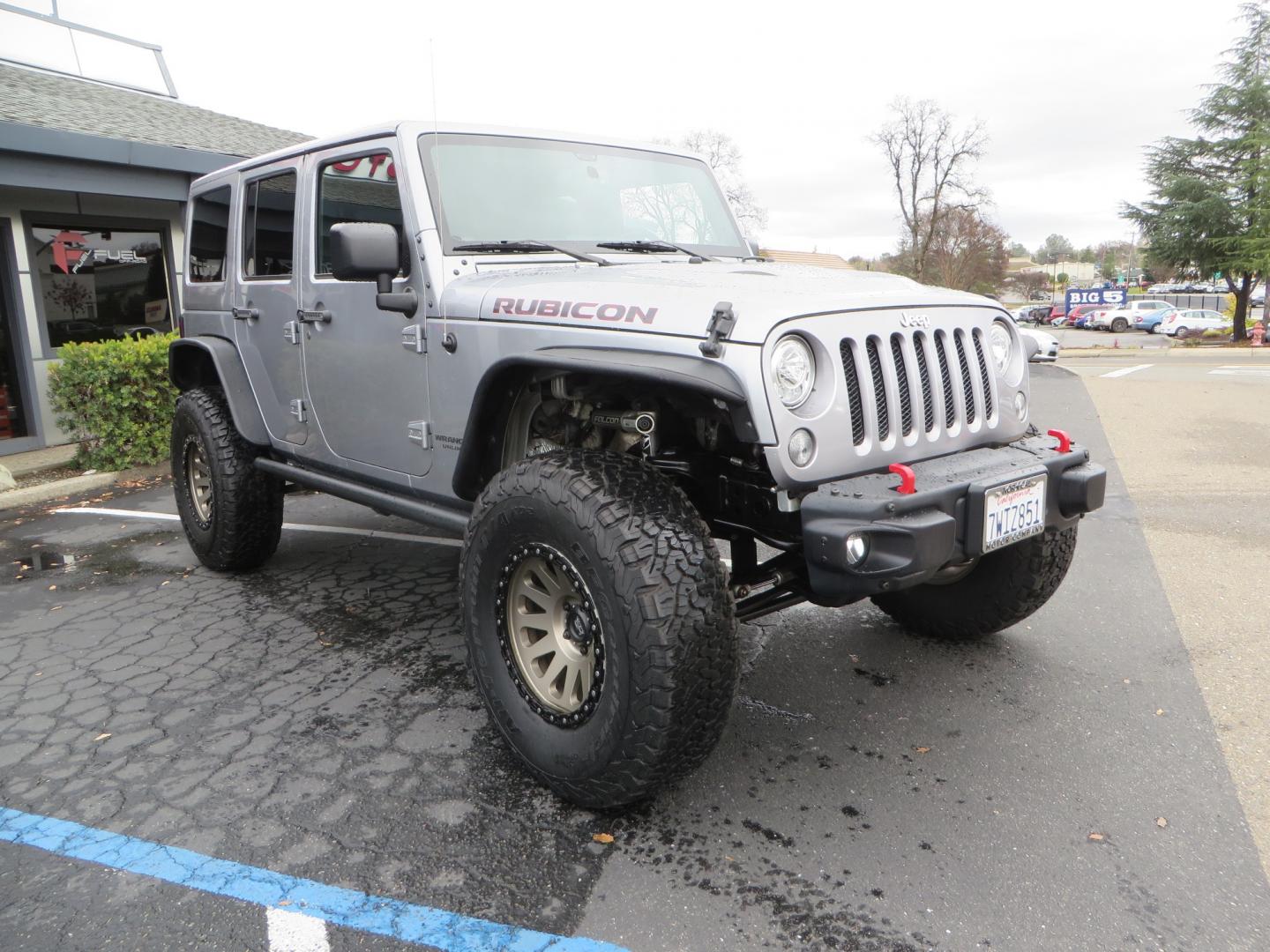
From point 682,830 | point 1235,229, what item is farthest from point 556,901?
point 1235,229

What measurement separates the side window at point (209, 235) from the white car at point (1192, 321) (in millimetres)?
43117

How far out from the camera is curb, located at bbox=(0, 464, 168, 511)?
7.33 m

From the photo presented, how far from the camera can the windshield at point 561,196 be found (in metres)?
3.38

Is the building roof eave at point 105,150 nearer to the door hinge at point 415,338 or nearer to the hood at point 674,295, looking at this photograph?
the door hinge at point 415,338

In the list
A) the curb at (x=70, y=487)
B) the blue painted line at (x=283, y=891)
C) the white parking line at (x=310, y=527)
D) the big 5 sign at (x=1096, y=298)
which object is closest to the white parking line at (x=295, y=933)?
the blue painted line at (x=283, y=891)

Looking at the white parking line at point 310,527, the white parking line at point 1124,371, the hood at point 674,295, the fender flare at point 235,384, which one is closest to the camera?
the hood at point 674,295

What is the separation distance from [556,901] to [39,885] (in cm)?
139

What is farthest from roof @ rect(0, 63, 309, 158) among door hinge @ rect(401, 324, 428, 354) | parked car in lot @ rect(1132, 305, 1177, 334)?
parked car in lot @ rect(1132, 305, 1177, 334)

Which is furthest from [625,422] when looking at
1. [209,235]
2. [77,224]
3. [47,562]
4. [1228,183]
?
[1228,183]

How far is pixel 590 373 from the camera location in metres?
2.69

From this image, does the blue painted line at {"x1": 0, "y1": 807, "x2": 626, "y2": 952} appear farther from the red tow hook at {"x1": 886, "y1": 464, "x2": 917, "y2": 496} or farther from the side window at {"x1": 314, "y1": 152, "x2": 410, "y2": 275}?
the side window at {"x1": 314, "y1": 152, "x2": 410, "y2": 275}

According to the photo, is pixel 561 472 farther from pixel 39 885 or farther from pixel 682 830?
pixel 39 885

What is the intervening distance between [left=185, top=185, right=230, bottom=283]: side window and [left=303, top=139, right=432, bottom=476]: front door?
1.05m

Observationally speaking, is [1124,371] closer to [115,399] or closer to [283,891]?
[115,399]
